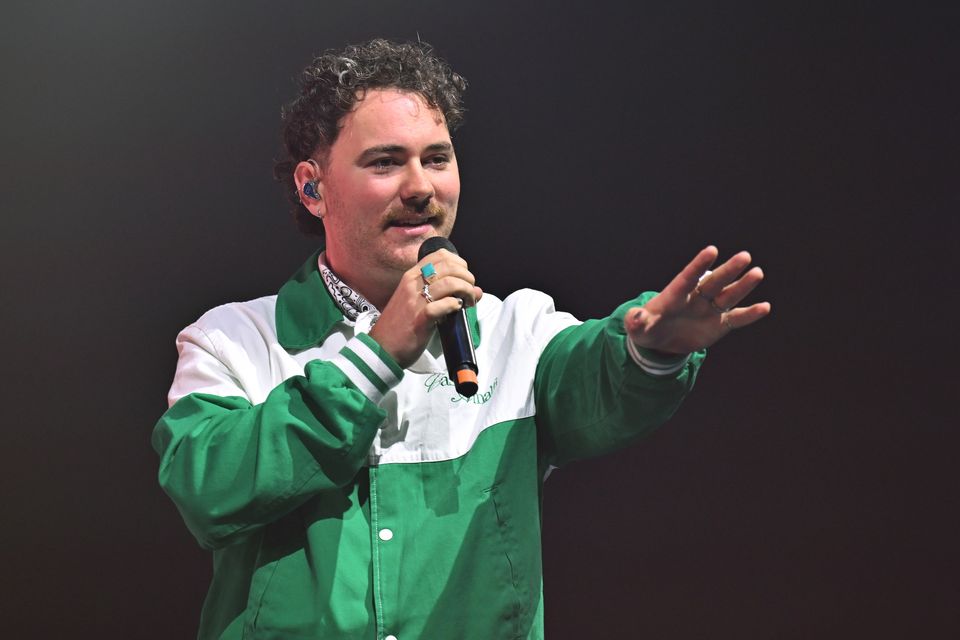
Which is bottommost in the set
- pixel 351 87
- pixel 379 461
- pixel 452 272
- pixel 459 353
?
pixel 379 461

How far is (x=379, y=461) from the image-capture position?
56.5 inches

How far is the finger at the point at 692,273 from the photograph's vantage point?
45.6 inches

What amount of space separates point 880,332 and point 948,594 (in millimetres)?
629

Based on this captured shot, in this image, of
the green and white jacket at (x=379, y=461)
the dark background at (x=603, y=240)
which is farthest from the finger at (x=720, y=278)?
the dark background at (x=603, y=240)

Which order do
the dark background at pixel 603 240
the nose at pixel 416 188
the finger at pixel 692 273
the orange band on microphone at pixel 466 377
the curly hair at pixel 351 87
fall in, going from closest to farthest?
the finger at pixel 692 273 → the orange band on microphone at pixel 466 377 → the nose at pixel 416 188 → the curly hair at pixel 351 87 → the dark background at pixel 603 240

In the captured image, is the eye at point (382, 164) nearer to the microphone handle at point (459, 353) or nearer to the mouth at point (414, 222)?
the mouth at point (414, 222)

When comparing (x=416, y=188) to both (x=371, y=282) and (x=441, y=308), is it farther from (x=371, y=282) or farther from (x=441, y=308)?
(x=441, y=308)

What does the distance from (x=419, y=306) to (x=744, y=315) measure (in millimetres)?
400

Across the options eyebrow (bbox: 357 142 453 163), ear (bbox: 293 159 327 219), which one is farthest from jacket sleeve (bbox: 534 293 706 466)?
ear (bbox: 293 159 327 219)

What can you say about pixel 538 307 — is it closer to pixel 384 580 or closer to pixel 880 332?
pixel 384 580

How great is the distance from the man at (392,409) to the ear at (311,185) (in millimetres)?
26

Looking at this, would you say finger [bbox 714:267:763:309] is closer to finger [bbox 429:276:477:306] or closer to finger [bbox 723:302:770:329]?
finger [bbox 723:302:770:329]

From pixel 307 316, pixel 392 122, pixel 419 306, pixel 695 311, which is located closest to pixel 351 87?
pixel 392 122

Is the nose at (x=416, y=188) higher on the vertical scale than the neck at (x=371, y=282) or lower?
higher
